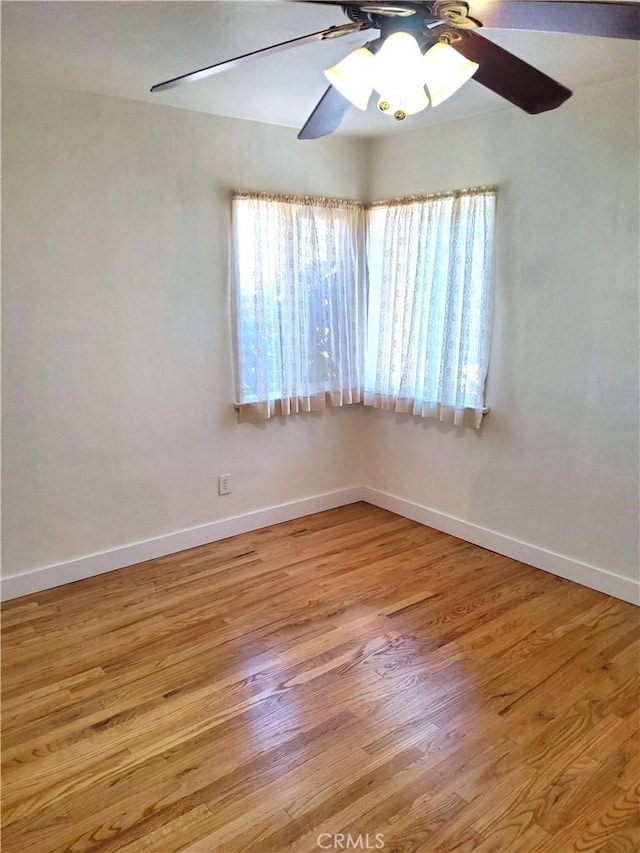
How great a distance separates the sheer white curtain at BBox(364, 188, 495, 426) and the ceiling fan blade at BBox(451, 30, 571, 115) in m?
1.30

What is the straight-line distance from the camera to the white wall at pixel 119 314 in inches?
108

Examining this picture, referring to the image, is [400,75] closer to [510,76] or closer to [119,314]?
[510,76]

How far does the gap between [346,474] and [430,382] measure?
0.97 metres

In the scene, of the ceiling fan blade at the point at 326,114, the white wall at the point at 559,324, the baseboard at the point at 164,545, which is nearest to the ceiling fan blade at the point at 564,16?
the ceiling fan blade at the point at 326,114

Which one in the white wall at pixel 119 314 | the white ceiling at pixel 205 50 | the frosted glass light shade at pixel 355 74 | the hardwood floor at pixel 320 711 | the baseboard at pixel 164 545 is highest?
the white ceiling at pixel 205 50

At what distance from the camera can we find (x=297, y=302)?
3.58m

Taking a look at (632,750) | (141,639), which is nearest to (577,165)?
(632,750)

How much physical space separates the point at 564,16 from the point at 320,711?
2.20 m

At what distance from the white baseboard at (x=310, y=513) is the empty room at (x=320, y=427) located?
17mm

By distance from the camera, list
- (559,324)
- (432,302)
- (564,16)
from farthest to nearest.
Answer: (432,302)
(559,324)
(564,16)

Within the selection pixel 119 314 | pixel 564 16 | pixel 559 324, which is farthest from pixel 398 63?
pixel 119 314

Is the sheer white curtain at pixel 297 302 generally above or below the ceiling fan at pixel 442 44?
below

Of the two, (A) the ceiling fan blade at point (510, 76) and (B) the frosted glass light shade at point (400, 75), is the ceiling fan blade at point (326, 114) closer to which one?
→ (B) the frosted glass light shade at point (400, 75)

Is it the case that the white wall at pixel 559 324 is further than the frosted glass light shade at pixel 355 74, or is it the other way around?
the white wall at pixel 559 324
